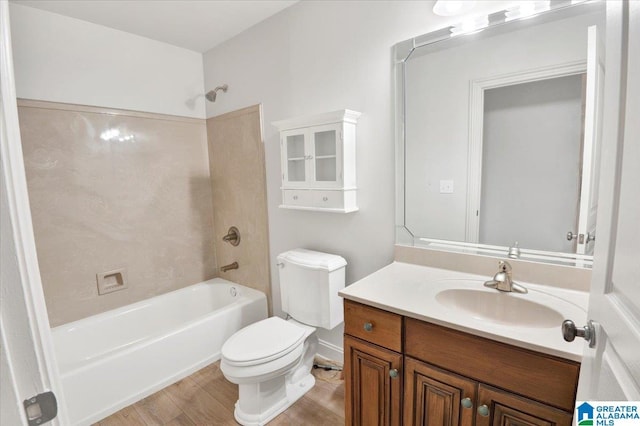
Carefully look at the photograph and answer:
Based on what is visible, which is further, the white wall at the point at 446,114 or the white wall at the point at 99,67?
the white wall at the point at 99,67

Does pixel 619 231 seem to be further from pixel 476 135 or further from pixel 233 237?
pixel 233 237

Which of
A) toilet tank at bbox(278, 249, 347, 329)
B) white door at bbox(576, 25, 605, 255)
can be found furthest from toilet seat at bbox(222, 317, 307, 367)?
white door at bbox(576, 25, 605, 255)

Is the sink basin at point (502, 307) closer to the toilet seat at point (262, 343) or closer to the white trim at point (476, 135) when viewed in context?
the white trim at point (476, 135)

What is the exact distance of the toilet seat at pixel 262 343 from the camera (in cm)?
162

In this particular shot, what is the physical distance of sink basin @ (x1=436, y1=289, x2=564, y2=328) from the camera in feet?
3.85

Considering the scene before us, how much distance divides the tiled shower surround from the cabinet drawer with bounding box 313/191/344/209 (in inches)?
31.0

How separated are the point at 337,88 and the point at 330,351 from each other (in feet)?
5.90

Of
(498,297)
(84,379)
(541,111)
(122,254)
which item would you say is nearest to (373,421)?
(498,297)

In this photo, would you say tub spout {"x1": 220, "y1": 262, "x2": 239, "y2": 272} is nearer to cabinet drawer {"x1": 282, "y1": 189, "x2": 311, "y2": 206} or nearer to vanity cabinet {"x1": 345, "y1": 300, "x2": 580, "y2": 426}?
cabinet drawer {"x1": 282, "y1": 189, "x2": 311, "y2": 206}

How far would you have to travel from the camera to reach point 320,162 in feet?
6.44

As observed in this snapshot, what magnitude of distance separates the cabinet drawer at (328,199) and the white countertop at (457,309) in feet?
1.58

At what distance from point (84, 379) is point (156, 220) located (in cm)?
127

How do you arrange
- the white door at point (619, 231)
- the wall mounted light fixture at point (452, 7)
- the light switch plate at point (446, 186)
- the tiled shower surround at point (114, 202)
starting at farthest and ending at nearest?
the tiled shower surround at point (114, 202)
the light switch plate at point (446, 186)
the wall mounted light fixture at point (452, 7)
the white door at point (619, 231)

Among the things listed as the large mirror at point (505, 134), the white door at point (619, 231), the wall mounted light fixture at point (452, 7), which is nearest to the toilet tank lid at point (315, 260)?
the large mirror at point (505, 134)
